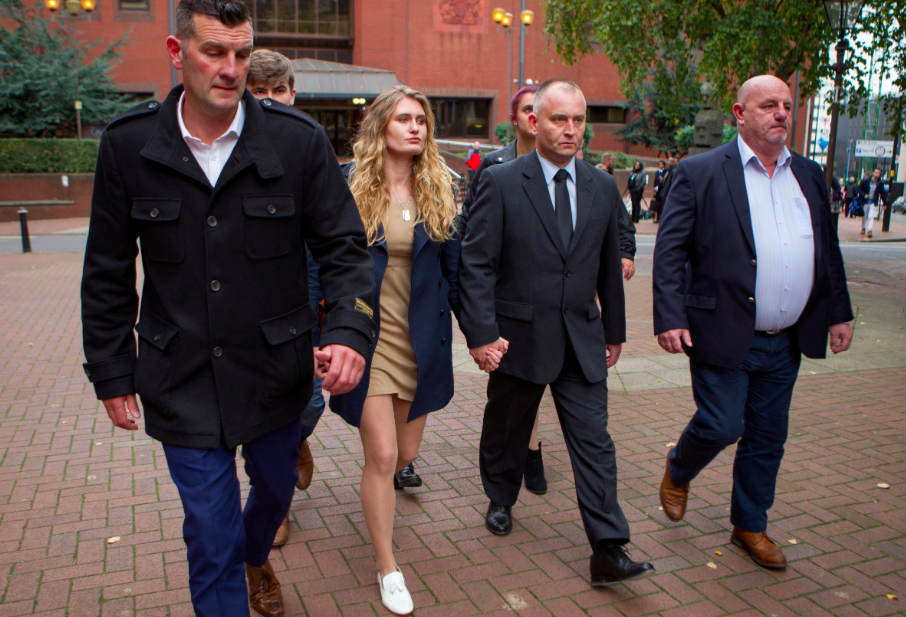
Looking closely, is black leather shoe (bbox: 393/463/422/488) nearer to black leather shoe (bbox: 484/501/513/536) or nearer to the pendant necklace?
black leather shoe (bbox: 484/501/513/536)

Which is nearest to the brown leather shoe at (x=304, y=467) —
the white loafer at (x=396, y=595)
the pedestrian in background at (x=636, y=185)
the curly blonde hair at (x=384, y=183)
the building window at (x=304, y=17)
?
the white loafer at (x=396, y=595)

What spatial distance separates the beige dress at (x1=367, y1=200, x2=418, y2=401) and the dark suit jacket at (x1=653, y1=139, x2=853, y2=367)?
3.72 feet

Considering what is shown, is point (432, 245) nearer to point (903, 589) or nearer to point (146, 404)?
point (146, 404)

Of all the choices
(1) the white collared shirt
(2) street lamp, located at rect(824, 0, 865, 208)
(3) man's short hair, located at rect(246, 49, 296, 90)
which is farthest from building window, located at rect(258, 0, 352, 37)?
(1) the white collared shirt

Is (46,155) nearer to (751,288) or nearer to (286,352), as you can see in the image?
(286,352)

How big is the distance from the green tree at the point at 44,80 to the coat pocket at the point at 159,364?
28.3 metres

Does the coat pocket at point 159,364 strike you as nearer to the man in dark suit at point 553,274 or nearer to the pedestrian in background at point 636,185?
the man in dark suit at point 553,274

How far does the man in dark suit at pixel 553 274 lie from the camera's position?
3467mm

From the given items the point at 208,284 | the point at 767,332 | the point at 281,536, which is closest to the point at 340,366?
the point at 208,284

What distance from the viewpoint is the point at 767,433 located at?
3.63m

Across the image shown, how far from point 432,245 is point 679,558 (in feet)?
5.90

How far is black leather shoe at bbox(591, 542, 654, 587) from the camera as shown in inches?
128

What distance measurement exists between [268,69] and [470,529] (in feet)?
8.09

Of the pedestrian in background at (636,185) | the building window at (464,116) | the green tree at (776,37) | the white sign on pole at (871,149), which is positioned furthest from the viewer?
the building window at (464,116)
